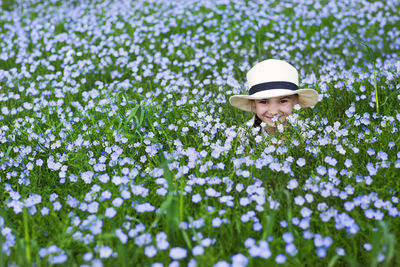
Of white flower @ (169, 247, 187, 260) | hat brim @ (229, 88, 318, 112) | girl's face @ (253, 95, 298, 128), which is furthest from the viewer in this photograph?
girl's face @ (253, 95, 298, 128)

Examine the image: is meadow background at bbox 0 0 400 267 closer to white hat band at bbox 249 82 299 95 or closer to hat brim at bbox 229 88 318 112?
hat brim at bbox 229 88 318 112

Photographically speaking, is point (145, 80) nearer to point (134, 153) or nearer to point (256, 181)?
point (134, 153)

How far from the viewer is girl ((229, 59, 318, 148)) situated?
12.1 feet

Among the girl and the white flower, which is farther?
the girl

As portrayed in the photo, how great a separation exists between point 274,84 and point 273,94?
11 centimetres

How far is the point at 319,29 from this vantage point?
696 cm

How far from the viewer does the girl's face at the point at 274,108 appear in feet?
12.4

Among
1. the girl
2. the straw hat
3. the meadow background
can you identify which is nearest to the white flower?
the meadow background

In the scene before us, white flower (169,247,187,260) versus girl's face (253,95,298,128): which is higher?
girl's face (253,95,298,128)

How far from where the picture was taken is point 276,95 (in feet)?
11.9

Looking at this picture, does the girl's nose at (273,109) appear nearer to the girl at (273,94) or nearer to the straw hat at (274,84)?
the girl at (273,94)

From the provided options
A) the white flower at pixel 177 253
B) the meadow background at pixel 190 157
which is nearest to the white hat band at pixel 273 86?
the meadow background at pixel 190 157

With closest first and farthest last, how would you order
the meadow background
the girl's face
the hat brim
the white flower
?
the white flower, the meadow background, the hat brim, the girl's face

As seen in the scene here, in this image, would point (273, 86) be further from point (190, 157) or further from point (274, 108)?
point (190, 157)
